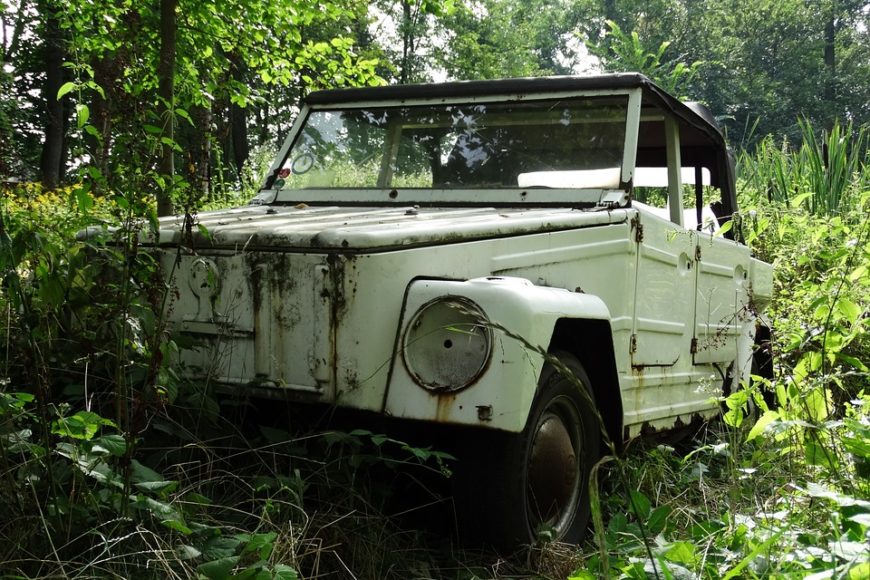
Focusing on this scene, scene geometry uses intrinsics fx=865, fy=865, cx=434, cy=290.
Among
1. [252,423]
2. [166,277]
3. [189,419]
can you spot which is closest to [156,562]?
[189,419]

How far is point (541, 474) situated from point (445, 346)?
0.65 metres

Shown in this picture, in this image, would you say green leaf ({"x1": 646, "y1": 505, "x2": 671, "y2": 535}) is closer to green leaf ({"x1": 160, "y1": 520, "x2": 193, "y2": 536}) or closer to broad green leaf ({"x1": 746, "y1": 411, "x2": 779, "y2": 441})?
broad green leaf ({"x1": 746, "y1": 411, "x2": 779, "y2": 441})

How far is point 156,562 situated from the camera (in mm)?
2135

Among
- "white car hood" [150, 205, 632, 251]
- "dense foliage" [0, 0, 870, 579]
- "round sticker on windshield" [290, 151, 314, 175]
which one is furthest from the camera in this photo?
"round sticker on windshield" [290, 151, 314, 175]

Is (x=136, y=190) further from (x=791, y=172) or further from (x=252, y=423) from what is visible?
(x=791, y=172)

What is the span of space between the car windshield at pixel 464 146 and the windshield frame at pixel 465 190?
0.02 meters

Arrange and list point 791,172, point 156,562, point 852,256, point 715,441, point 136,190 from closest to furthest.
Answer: point 156,562 < point 136,190 < point 852,256 < point 715,441 < point 791,172

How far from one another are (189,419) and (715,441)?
11.5 ft

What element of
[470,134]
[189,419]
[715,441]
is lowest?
[715,441]

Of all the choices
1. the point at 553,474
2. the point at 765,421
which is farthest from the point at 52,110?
the point at 765,421

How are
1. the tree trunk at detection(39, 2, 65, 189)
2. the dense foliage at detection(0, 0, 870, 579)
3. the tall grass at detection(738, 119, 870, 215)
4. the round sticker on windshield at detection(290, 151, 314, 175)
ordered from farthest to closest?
1. the tree trunk at detection(39, 2, 65, 189)
2. the tall grass at detection(738, 119, 870, 215)
3. the round sticker on windshield at detection(290, 151, 314, 175)
4. the dense foliage at detection(0, 0, 870, 579)

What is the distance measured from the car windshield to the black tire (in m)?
1.14

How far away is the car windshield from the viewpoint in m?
4.01

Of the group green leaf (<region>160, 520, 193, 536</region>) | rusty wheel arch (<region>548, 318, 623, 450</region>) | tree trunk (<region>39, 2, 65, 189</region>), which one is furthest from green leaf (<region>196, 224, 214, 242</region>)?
tree trunk (<region>39, 2, 65, 189</region>)
